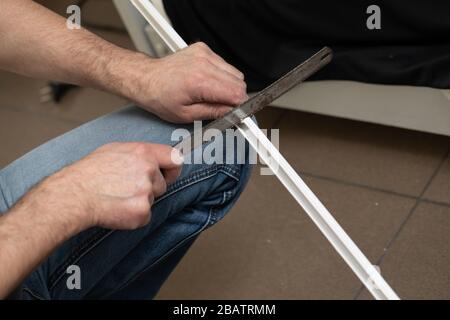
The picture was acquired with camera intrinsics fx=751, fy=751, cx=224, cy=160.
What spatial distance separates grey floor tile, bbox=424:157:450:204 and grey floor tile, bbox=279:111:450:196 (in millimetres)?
15

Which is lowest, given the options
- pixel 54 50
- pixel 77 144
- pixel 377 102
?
pixel 377 102

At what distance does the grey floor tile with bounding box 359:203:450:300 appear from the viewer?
47.8 inches

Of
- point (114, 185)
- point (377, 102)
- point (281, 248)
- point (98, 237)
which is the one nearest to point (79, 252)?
point (98, 237)

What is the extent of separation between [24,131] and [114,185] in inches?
43.1

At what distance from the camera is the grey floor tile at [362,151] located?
140 centimetres

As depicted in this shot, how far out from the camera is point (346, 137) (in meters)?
1.51

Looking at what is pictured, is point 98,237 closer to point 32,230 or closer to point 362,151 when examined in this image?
point 32,230

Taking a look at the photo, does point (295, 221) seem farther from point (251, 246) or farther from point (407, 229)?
point (407, 229)

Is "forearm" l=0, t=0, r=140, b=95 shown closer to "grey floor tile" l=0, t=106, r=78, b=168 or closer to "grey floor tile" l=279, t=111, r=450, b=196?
"grey floor tile" l=279, t=111, r=450, b=196

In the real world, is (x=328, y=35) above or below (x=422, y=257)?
above

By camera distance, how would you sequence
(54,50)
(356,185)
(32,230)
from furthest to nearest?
(356,185) → (54,50) → (32,230)

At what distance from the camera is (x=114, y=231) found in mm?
906

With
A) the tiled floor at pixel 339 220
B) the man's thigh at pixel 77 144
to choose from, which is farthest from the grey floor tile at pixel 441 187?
the man's thigh at pixel 77 144

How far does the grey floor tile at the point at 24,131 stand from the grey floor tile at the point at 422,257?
2.78 feet
